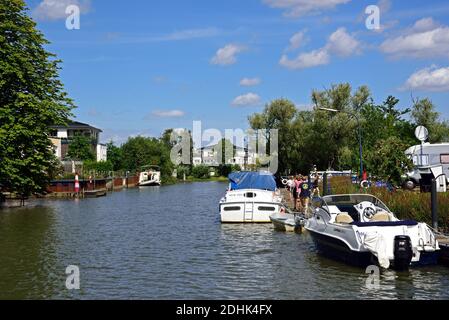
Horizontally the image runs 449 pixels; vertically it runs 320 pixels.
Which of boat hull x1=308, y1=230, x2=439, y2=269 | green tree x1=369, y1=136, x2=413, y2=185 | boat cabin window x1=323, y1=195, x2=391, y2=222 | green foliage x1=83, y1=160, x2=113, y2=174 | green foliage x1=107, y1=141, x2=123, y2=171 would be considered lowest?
boat hull x1=308, y1=230, x2=439, y2=269

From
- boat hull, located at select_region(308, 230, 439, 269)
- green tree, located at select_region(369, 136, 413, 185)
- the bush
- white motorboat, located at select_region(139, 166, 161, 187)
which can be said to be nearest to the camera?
boat hull, located at select_region(308, 230, 439, 269)

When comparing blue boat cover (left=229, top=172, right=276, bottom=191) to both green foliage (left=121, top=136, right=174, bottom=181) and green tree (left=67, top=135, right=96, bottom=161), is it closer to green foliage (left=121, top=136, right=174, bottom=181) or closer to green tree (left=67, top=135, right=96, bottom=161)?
green tree (left=67, top=135, right=96, bottom=161)

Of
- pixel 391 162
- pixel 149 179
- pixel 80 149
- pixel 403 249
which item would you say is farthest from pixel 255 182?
pixel 149 179

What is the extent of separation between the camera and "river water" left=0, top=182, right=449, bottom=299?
14.3 metres

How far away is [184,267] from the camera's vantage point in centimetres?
1773

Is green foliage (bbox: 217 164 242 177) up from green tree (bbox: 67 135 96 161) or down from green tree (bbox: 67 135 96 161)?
down

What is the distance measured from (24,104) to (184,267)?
2589cm

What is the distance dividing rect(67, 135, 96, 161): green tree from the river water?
69.3 metres

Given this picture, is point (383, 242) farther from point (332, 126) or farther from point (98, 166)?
point (98, 166)

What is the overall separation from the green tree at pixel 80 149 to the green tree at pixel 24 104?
180 feet

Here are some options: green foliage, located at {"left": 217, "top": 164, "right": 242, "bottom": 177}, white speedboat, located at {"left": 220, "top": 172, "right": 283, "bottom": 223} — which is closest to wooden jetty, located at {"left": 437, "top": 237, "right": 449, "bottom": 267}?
white speedboat, located at {"left": 220, "top": 172, "right": 283, "bottom": 223}
